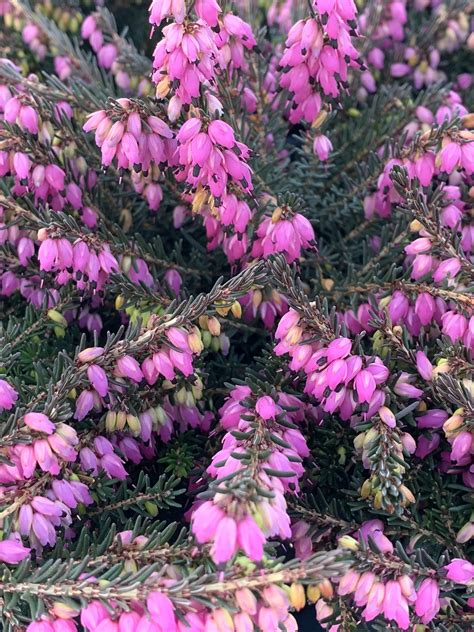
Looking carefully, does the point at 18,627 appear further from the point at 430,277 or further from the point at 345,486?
the point at 430,277

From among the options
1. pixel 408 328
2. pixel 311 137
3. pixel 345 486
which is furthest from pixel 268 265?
pixel 311 137

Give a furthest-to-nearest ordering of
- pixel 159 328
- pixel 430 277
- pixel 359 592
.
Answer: pixel 430 277
pixel 159 328
pixel 359 592

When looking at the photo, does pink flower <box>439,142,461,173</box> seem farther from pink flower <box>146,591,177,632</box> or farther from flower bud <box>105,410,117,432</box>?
pink flower <box>146,591,177,632</box>

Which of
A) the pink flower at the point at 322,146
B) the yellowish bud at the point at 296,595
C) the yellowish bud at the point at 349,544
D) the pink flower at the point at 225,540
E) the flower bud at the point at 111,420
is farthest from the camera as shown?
the pink flower at the point at 322,146

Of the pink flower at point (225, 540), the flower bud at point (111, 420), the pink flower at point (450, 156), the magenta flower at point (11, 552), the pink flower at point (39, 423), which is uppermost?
the pink flower at point (450, 156)

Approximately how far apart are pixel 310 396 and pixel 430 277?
1.32 feet

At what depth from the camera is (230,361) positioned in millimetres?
1800

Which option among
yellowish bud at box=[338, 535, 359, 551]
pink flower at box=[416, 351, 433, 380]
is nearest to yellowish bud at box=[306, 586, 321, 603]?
yellowish bud at box=[338, 535, 359, 551]

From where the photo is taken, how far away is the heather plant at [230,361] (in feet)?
3.71

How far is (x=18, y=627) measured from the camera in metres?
1.19

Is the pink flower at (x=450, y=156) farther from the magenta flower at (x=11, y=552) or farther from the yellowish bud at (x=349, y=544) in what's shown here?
the magenta flower at (x=11, y=552)

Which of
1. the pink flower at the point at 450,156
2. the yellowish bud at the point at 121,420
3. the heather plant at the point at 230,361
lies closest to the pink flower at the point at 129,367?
the heather plant at the point at 230,361

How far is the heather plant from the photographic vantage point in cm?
113

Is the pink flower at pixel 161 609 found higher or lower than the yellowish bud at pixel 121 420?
higher
